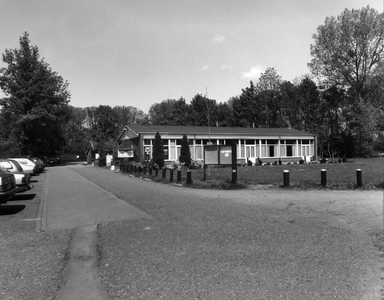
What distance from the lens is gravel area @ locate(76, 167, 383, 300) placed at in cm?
367

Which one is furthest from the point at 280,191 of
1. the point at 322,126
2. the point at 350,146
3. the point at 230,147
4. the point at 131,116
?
the point at 131,116

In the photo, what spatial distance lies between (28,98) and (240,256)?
1949 inches

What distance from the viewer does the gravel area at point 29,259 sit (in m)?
3.75

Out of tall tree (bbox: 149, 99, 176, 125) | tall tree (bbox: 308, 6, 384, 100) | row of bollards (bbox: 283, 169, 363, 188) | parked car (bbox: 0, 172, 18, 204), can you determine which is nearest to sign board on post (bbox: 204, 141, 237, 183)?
row of bollards (bbox: 283, 169, 363, 188)

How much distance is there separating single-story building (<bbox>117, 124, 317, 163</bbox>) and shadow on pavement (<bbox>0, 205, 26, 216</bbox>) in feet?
69.0

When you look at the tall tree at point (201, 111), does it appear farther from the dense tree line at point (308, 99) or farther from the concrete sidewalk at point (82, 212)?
the concrete sidewalk at point (82, 212)

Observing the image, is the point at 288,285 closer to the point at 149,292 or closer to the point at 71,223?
the point at 149,292

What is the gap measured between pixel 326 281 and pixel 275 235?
2.05 m

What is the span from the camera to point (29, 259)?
486cm

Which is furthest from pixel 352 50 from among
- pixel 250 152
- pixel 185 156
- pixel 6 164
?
pixel 6 164

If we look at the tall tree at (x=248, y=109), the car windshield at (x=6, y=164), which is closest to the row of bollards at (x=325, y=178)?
the car windshield at (x=6, y=164)

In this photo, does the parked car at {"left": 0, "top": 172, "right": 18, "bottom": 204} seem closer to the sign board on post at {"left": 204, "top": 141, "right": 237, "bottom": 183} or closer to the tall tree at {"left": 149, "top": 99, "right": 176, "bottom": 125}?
the sign board on post at {"left": 204, "top": 141, "right": 237, "bottom": 183}

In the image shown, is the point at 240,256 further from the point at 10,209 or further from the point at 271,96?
the point at 271,96

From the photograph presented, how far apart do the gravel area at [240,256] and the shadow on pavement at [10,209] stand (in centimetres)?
403
